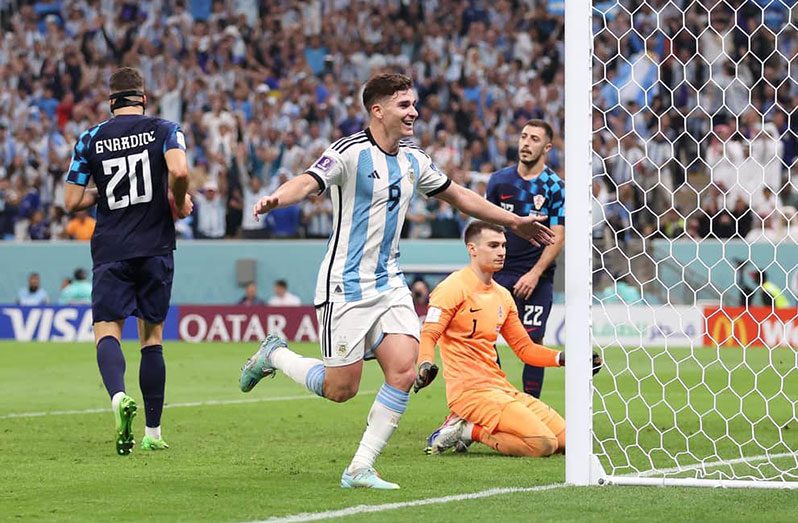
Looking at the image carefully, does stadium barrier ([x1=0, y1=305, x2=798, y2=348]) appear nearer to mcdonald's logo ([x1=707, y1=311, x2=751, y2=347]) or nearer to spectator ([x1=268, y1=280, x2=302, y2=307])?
mcdonald's logo ([x1=707, y1=311, x2=751, y2=347])

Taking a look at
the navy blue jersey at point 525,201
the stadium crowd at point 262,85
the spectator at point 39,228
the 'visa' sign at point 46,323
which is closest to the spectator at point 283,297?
the stadium crowd at point 262,85

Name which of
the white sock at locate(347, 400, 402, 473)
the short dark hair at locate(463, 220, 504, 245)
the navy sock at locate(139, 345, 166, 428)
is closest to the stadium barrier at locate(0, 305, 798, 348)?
the short dark hair at locate(463, 220, 504, 245)

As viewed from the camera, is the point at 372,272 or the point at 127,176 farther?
the point at 127,176

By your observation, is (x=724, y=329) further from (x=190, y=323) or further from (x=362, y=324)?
(x=362, y=324)

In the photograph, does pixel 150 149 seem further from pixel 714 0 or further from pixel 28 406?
pixel 714 0

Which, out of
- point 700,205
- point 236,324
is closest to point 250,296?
point 236,324

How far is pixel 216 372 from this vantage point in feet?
51.9

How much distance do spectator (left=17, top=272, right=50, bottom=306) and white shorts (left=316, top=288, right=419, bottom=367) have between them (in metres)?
16.7

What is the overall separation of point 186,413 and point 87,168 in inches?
129

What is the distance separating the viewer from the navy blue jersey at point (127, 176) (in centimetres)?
861

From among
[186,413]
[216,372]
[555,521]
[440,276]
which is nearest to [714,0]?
[440,276]

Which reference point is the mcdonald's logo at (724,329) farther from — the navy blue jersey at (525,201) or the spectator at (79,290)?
the spectator at (79,290)

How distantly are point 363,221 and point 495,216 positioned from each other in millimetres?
763

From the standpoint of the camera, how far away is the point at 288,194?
20.6 feet
